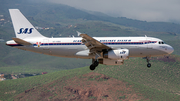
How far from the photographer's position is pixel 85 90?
131 meters

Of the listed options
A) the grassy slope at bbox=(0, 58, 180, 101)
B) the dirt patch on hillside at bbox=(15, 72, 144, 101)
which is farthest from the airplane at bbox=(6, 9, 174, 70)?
the grassy slope at bbox=(0, 58, 180, 101)

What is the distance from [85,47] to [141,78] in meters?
87.9

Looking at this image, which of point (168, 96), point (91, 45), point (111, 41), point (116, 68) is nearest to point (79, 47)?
point (91, 45)

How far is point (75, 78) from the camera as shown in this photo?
144m

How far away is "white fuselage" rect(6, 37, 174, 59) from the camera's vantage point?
187 feet

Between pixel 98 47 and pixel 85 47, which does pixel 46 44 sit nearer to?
pixel 85 47

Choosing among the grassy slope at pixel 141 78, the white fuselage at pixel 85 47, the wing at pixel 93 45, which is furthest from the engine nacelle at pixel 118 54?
the grassy slope at pixel 141 78

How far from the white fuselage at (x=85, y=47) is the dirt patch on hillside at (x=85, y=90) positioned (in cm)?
6322

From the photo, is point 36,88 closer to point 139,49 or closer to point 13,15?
point 13,15

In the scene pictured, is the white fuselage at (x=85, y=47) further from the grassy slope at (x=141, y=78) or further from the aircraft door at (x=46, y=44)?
the grassy slope at (x=141, y=78)

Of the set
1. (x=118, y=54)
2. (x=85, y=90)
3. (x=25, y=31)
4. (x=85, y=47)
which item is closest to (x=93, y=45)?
(x=85, y=47)

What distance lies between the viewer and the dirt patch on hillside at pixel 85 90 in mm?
123400

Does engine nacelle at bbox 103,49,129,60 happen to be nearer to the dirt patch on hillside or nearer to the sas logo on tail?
the sas logo on tail

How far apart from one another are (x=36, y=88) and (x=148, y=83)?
56.8 m
